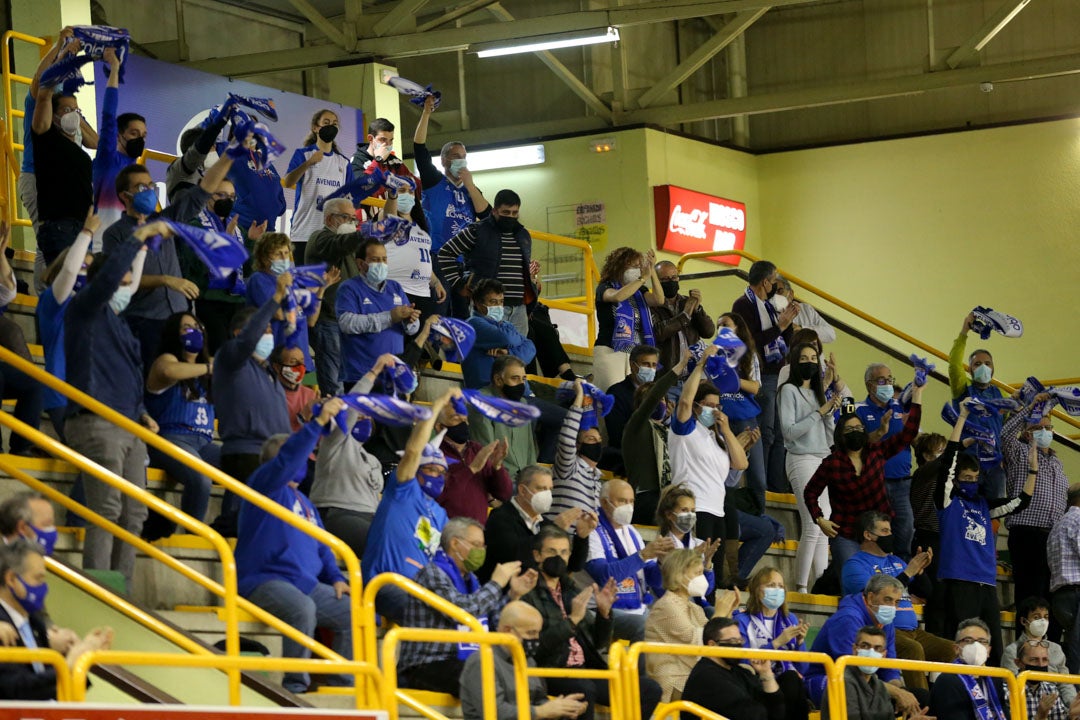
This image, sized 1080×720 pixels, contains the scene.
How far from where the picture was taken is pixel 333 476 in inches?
328

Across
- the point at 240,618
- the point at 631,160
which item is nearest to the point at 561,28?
the point at 631,160

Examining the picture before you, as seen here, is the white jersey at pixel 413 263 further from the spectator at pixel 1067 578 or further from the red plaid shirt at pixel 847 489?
the spectator at pixel 1067 578

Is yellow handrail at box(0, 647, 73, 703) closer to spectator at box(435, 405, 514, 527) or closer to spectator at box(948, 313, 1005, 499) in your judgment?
spectator at box(435, 405, 514, 527)

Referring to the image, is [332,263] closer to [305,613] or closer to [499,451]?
[499,451]

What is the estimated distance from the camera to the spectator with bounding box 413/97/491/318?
12.1m

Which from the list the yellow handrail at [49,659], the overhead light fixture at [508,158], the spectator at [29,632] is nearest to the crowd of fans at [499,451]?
the spectator at [29,632]

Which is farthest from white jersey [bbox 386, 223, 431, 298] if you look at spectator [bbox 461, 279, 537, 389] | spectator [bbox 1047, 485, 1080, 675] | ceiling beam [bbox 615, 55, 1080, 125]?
ceiling beam [bbox 615, 55, 1080, 125]

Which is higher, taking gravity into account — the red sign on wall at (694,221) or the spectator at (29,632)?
→ the red sign on wall at (694,221)

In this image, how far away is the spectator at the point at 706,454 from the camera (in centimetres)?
1044

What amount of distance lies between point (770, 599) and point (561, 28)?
803 cm

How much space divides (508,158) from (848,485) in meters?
9.57

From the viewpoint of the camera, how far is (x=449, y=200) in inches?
485

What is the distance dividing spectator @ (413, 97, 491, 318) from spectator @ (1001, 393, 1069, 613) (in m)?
3.97

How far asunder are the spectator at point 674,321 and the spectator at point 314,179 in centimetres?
248
